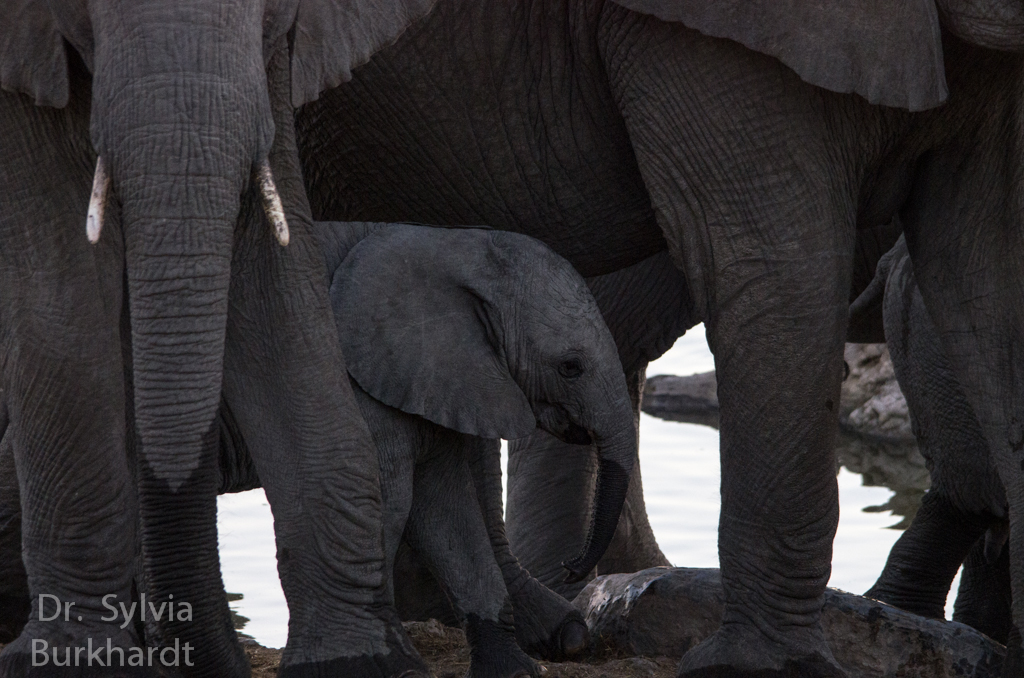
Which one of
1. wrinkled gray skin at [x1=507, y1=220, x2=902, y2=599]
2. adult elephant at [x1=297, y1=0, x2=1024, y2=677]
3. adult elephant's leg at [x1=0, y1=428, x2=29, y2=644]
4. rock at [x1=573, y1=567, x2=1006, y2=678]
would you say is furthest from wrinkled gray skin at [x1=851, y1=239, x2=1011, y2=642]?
adult elephant's leg at [x1=0, y1=428, x2=29, y2=644]

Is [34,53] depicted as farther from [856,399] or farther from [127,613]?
[856,399]

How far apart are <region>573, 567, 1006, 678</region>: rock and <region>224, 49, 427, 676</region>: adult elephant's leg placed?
0.91 m

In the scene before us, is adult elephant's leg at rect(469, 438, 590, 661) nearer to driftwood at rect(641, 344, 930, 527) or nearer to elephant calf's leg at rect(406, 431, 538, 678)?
elephant calf's leg at rect(406, 431, 538, 678)

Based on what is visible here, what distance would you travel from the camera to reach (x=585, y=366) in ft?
13.9

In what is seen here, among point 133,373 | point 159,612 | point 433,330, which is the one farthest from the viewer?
point 433,330

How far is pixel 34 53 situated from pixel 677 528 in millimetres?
3834

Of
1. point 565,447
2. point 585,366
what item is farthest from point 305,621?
point 565,447

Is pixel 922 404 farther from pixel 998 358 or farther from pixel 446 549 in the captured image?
pixel 446 549

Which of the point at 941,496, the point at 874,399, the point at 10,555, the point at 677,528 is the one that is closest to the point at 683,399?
the point at 874,399

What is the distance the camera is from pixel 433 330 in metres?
4.30

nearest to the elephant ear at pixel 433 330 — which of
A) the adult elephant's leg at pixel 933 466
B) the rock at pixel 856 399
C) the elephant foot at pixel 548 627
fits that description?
the elephant foot at pixel 548 627

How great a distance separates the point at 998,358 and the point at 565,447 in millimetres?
1724

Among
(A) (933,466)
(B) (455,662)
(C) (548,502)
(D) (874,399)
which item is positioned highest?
(D) (874,399)

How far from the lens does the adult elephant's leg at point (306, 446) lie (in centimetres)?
384
